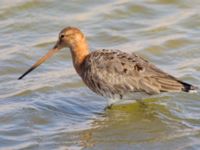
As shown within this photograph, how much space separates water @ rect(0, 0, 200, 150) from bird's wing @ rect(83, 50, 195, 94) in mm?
375

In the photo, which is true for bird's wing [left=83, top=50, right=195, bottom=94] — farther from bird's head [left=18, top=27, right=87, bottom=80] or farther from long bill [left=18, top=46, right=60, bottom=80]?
long bill [left=18, top=46, right=60, bottom=80]

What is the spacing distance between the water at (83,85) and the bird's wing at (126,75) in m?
0.38

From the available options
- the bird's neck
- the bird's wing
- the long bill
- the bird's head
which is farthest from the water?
the bird's head

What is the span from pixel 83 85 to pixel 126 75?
1.23 metres

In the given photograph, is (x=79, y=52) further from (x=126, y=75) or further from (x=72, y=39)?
(x=126, y=75)

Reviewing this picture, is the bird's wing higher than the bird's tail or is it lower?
higher

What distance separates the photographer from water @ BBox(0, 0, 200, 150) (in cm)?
850

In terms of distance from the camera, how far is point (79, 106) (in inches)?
384

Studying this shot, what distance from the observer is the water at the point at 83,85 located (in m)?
8.50

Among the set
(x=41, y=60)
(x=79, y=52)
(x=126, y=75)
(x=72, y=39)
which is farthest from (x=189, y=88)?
(x=41, y=60)

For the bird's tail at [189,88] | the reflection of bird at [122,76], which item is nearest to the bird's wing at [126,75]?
the reflection of bird at [122,76]

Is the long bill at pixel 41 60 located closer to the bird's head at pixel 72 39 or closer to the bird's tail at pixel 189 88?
the bird's head at pixel 72 39

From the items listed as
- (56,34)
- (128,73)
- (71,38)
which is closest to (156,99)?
(128,73)

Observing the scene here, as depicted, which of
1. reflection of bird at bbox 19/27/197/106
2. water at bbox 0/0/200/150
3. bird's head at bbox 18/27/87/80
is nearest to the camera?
water at bbox 0/0/200/150
